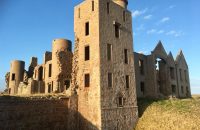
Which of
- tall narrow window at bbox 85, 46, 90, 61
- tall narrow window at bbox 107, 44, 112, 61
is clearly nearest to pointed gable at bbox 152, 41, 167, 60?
tall narrow window at bbox 107, 44, 112, 61

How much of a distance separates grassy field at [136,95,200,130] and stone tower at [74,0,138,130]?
1.37 meters

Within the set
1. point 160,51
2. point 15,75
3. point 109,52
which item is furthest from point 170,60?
point 15,75

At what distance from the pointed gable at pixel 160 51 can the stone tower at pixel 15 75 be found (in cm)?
2378

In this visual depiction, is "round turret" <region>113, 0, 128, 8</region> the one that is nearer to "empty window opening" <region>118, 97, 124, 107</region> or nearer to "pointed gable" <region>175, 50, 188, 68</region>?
"empty window opening" <region>118, 97, 124, 107</region>

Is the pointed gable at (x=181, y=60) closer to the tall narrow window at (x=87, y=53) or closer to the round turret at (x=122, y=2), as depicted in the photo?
the round turret at (x=122, y=2)

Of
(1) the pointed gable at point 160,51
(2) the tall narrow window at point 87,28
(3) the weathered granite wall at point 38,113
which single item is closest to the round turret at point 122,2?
(2) the tall narrow window at point 87,28

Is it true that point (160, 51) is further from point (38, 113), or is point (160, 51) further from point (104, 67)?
point (38, 113)

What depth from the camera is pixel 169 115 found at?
18391 millimetres

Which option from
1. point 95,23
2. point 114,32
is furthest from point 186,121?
point 95,23

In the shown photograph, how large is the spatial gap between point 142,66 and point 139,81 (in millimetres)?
2588

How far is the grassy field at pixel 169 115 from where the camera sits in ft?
55.9

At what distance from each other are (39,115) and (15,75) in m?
23.2

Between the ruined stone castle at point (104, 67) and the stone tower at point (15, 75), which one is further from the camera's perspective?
the stone tower at point (15, 75)

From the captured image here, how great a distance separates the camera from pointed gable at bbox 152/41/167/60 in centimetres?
2756
